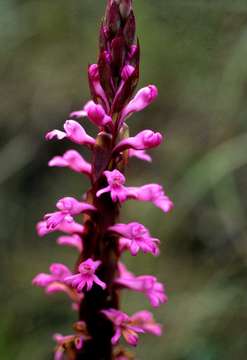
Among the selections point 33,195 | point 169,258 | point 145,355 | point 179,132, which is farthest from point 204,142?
point 145,355

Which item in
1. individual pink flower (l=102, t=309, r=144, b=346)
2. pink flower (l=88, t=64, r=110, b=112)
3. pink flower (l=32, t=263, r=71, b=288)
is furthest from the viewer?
pink flower (l=32, t=263, r=71, b=288)

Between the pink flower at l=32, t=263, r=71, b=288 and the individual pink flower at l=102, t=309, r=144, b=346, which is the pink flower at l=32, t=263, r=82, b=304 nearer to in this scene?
the pink flower at l=32, t=263, r=71, b=288

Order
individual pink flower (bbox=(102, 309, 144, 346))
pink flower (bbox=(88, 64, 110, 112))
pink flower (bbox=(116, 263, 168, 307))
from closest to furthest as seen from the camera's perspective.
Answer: pink flower (bbox=(88, 64, 110, 112)), individual pink flower (bbox=(102, 309, 144, 346)), pink flower (bbox=(116, 263, 168, 307))

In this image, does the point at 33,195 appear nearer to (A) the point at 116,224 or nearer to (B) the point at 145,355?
(B) the point at 145,355

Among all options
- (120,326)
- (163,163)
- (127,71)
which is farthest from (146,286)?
(163,163)

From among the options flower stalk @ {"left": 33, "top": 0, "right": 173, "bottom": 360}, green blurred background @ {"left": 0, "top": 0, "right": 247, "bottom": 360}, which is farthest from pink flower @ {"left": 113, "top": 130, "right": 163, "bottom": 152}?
green blurred background @ {"left": 0, "top": 0, "right": 247, "bottom": 360}

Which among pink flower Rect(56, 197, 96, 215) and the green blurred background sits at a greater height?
the green blurred background

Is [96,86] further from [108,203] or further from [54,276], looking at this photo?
[54,276]

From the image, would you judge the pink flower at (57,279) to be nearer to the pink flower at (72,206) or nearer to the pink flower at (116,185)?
the pink flower at (72,206)

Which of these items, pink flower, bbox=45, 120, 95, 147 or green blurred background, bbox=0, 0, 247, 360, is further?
green blurred background, bbox=0, 0, 247, 360
